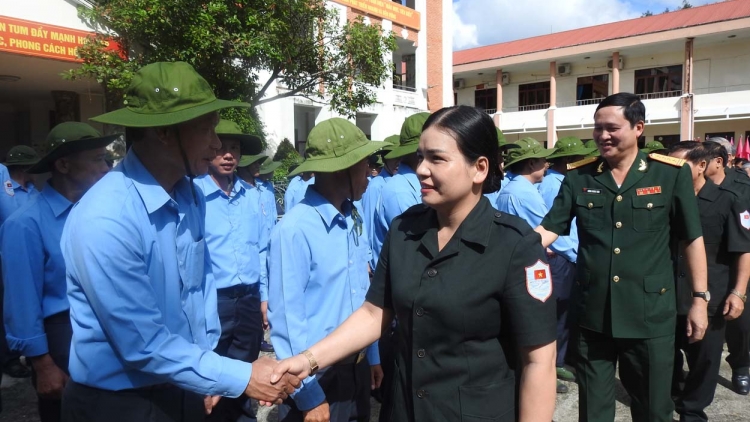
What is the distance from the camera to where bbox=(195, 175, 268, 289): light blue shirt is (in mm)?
3408

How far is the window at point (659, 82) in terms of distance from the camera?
78.4 ft

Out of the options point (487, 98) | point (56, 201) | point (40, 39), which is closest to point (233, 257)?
point (56, 201)

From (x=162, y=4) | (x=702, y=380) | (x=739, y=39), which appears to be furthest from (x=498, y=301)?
(x=739, y=39)

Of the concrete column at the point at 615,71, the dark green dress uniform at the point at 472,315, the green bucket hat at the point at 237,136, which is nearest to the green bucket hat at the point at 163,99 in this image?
the dark green dress uniform at the point at 472,315

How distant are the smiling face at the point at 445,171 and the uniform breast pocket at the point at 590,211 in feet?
4.80

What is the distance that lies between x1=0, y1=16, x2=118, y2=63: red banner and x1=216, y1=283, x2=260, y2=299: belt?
7781 millimetres

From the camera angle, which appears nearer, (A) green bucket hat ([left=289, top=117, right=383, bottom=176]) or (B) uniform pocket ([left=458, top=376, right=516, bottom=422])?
(B) uniform pocket ([left=458, top=376, right=516, bottom=422])

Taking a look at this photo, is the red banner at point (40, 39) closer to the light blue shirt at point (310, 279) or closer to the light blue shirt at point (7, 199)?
the light blue shirt at point (7, 199)

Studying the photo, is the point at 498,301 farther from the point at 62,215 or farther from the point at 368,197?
the point at 368,197

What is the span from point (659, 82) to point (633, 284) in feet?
84.4

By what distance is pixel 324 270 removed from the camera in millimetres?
2305

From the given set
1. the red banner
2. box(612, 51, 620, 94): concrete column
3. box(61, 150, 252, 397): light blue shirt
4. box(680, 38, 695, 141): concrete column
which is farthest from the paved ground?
box(612, 51, 620, 94): concrete column

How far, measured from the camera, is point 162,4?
9.07 meters

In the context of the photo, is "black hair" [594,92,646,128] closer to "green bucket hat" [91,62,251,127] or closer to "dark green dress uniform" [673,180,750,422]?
"dark green dress uniform" [673,180,750,422]
